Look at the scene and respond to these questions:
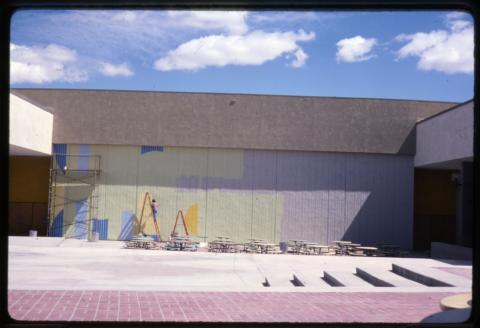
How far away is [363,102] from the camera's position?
29.4 meters

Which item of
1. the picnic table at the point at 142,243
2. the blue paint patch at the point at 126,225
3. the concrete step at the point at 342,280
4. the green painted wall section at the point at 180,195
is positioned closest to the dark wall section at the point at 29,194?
the green painted wall section at the point at 180,195

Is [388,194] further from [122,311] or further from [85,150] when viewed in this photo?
[122,311]

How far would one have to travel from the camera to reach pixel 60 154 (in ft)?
96.0

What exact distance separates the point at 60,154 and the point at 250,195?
10714 millimetres

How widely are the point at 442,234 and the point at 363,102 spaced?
9.27 meters

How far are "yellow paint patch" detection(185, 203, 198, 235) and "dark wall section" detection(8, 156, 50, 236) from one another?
842 cm

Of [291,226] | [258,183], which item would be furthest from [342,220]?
[258,183]

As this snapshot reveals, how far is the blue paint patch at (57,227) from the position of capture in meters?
29.0

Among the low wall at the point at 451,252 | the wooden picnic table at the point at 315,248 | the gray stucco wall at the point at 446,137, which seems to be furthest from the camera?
the wooden picnic table at the point at 315,248

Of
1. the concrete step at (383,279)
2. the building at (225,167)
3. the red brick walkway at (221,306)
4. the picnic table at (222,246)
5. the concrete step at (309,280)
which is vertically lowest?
the picnic table at (222,246)

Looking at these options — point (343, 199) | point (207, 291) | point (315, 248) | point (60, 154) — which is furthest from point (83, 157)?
point (207, 291)

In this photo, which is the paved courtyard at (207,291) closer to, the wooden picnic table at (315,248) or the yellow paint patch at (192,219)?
the wooden picnic table at (315,248)

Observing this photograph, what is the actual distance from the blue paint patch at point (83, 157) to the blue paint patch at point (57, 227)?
9.04 feet

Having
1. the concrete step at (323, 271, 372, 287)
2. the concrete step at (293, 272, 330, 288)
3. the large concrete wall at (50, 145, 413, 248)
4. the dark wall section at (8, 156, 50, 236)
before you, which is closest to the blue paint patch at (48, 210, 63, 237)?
the large concrete wall at (50, 145, 413, 248)
